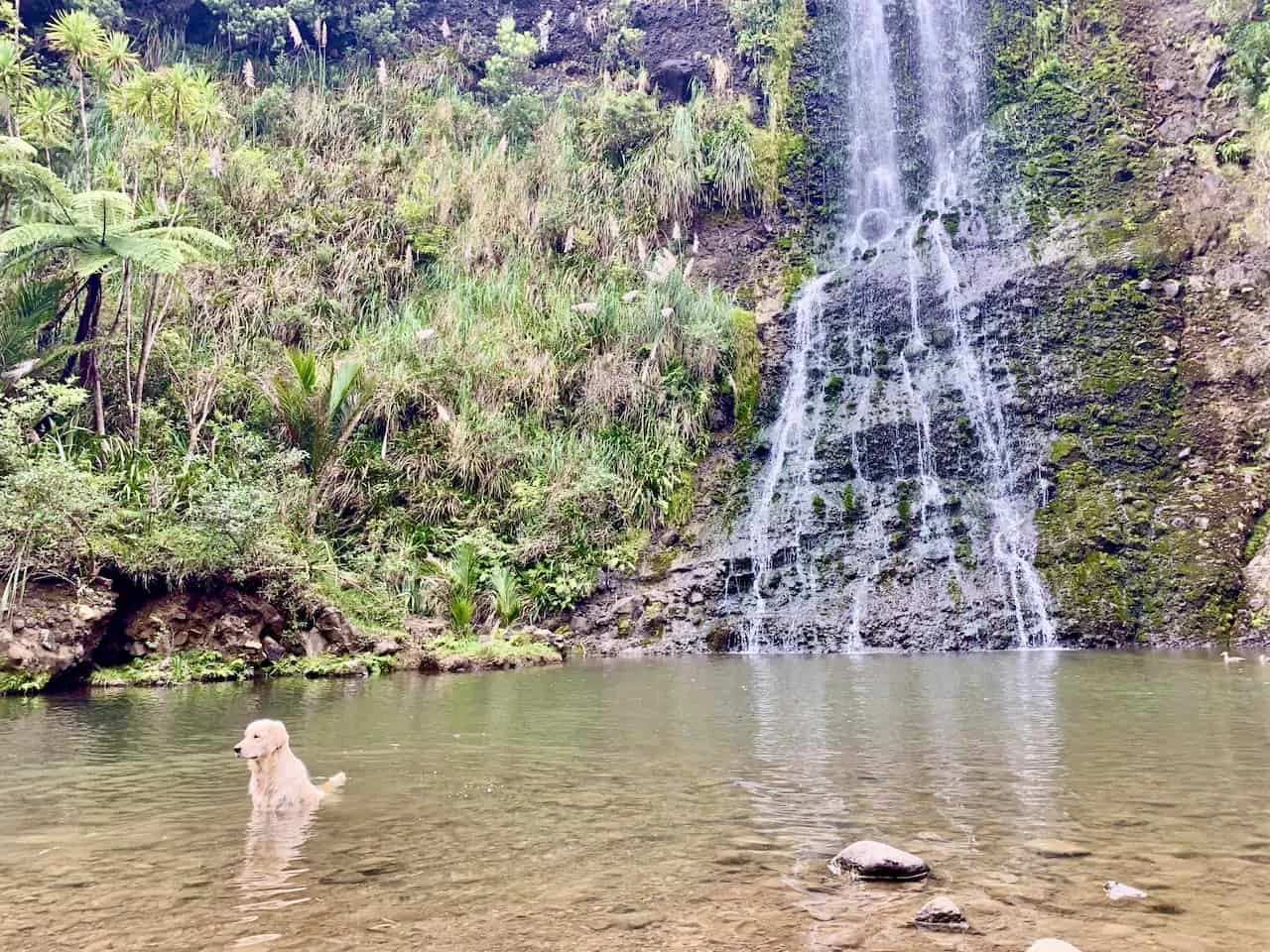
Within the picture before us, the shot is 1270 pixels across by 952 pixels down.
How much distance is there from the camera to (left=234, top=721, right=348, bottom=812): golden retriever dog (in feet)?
13.9

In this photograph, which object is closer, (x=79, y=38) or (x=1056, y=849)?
(x=1056, y=849)

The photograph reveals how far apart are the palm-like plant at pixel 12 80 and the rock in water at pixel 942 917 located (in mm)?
16567

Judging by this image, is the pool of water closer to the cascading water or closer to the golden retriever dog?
the golden retriever dog

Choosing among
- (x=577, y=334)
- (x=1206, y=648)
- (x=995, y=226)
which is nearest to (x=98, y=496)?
(x=577, y=334)

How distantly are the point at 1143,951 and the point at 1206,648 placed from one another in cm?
1176

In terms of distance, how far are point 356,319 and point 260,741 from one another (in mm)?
14919

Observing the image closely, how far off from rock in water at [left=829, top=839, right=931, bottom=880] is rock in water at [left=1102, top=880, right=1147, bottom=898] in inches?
21.8

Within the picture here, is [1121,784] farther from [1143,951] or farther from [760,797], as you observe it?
[1143,951]

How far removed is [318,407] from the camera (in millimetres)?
13383

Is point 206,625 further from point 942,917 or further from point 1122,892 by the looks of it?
point 1122,892

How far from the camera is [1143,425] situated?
15352 mm

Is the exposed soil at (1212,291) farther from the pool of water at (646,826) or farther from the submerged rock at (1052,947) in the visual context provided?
the submerged rock at (1052,947)

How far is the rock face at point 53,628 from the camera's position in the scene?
8.94m

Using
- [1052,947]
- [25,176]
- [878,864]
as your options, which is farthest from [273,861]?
[25,176]
